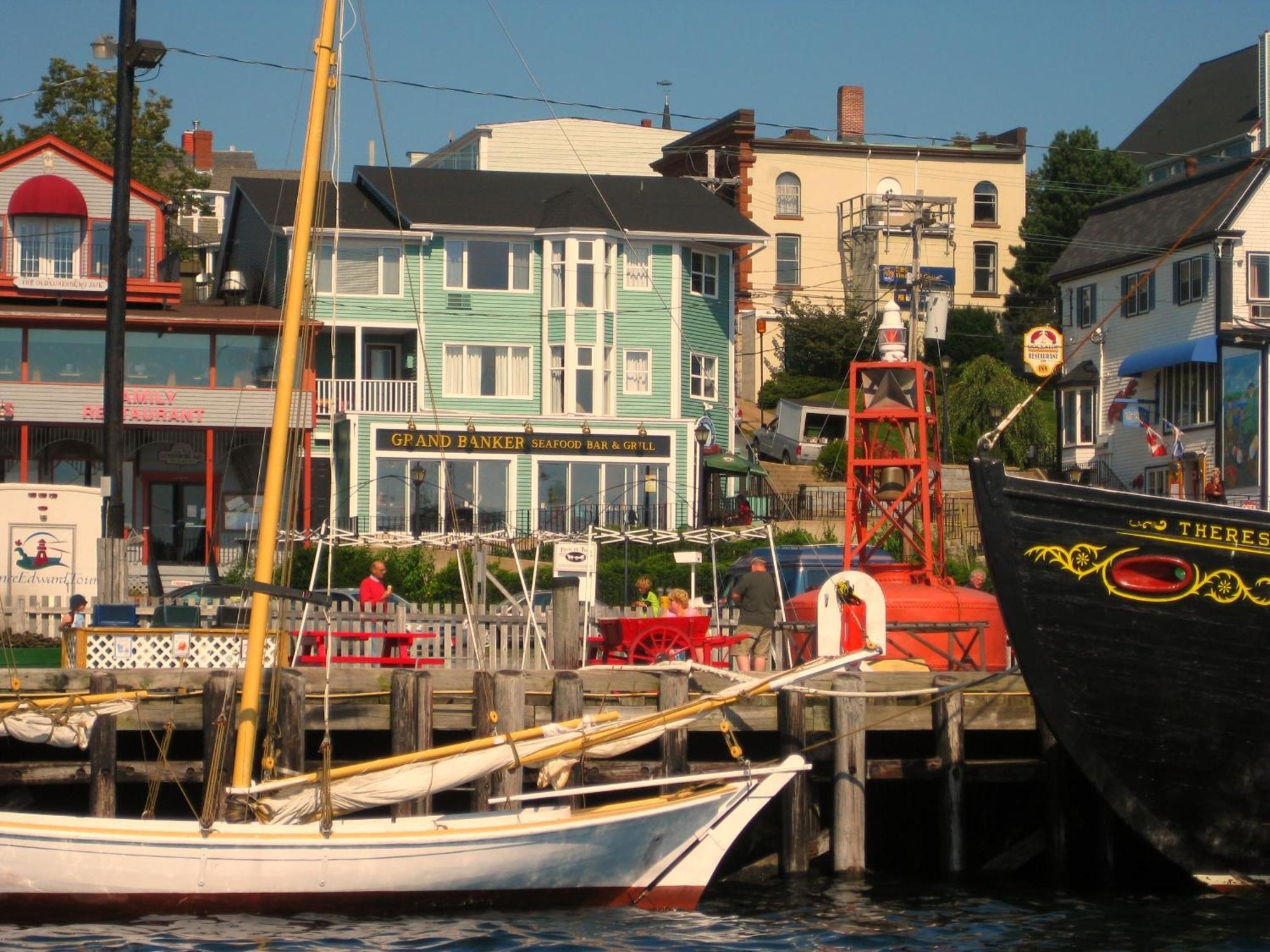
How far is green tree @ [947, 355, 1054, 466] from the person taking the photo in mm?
52594

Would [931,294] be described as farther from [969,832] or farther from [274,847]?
[274,847]

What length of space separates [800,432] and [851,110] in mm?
22199

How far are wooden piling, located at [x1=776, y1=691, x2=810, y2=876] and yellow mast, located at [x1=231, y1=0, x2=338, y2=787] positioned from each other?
4658mm

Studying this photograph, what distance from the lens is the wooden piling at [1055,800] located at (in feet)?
53.7

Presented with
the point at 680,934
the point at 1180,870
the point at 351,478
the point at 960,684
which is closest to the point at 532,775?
the point at 680,934

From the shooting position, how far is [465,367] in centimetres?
4709

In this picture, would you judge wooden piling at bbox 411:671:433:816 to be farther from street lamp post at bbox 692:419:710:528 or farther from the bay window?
the bay window

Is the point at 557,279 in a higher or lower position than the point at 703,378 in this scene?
higher

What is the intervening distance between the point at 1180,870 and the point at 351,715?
766cm

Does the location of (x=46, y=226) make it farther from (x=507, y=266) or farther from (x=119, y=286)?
(x=119, y=286)

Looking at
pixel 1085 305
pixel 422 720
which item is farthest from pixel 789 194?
pixel 422 720

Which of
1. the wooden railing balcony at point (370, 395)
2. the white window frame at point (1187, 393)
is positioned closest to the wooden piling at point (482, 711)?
the wooden railing balcony at point (370, 395)

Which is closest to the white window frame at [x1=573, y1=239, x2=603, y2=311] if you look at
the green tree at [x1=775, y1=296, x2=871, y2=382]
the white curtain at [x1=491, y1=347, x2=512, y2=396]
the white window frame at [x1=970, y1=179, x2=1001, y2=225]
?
the white curtain at [x1=491, y1=347, x2=512, y2=396]

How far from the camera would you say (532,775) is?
53.6ft
